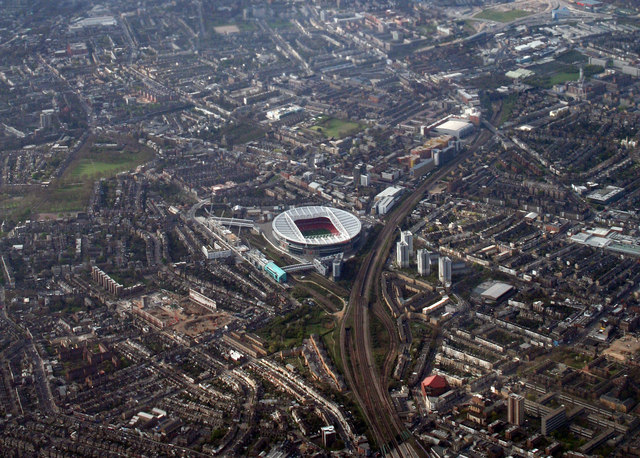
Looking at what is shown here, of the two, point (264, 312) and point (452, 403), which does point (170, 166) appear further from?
point (452, 403)

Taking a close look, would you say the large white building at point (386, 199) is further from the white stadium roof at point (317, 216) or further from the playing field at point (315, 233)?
the playing field at point (315, 233)

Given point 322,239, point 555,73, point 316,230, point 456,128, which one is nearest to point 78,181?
point 316,230

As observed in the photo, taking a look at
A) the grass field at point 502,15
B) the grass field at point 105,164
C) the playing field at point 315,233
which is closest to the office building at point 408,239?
the playing field at point 315,233

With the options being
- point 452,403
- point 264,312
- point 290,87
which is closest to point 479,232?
point 264,312

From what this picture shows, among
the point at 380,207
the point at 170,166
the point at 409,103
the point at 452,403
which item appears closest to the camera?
the point at 452,403

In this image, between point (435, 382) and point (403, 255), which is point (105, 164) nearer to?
point (403, 255)

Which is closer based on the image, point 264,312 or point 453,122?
point 264,312

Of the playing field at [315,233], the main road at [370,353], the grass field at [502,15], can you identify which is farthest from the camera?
the grass field at [502,15]
